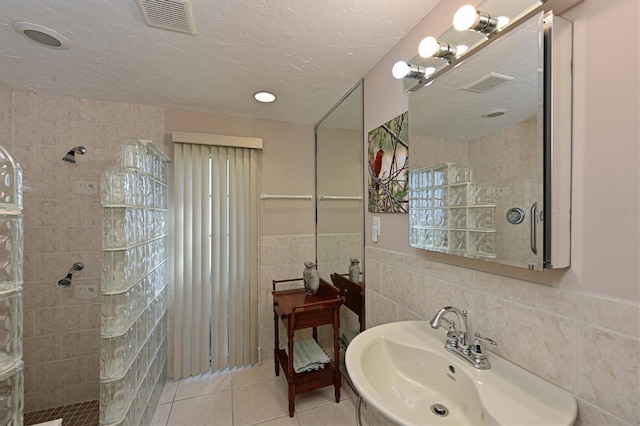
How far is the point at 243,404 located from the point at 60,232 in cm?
182

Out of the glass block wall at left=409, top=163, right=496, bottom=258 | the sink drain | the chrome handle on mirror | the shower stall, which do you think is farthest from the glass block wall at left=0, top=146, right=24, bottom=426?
the chrome handle on mirror

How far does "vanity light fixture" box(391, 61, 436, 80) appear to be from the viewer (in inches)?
44.2

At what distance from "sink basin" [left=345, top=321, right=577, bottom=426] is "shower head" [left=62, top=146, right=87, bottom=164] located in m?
2.32

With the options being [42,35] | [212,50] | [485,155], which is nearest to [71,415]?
[42,35]

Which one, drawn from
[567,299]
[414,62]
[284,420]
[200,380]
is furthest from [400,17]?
[200,380]

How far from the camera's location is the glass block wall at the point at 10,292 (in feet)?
2.54

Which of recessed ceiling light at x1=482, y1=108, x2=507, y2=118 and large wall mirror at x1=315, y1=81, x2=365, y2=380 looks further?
large wall mirror at x1=315, y1=81, x2=365, y2=380

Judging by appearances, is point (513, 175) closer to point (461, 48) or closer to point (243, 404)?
point (461, 48)

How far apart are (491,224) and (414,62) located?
0.78 m

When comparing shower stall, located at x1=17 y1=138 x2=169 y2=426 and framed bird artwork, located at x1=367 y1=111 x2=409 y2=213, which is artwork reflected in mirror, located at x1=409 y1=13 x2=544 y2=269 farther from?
shower stall, located at x1=17 y1=138 x2=169 y2=426

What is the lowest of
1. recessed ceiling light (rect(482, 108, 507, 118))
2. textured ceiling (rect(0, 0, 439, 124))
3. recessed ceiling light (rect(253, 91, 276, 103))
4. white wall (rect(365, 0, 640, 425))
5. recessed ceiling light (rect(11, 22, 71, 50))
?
white wall (rect(365, 0, 640, 425))

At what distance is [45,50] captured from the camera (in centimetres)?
138

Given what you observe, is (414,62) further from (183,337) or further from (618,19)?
(183,337)

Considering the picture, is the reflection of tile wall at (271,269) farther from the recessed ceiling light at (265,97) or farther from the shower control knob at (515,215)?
the shower control knob at (515,215)
